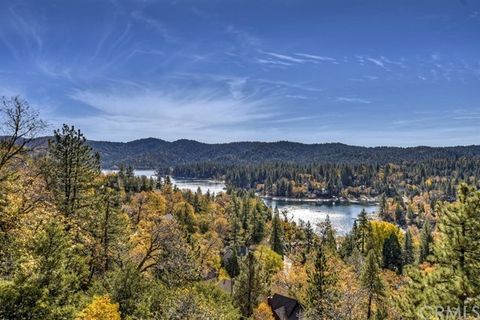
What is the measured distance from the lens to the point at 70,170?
1021 inches

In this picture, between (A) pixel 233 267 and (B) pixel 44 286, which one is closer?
(B) pixel 44 286

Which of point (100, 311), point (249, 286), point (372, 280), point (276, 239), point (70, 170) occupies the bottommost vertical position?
point (276, 239)

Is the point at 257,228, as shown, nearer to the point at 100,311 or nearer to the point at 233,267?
the point at 233,267

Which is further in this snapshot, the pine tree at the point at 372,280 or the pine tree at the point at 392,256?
the pine tree at the point at 392,256

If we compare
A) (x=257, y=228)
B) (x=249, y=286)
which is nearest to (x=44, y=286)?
(x=249, y=286)

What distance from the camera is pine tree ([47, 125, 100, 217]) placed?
25.4 meters

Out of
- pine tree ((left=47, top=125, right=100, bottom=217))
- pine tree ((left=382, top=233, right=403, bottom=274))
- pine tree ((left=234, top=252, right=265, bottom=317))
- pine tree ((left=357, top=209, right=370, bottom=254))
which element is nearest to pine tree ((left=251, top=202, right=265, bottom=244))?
pine tree ((left=357, top=209, right=370, bottom=254))

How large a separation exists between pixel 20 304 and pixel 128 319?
19.0 feet

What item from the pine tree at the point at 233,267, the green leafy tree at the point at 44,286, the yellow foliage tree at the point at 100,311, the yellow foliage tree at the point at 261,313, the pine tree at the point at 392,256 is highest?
the green leafy tree at the point at 44,286

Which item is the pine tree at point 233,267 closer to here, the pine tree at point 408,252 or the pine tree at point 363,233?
the pine tree at point 363,233

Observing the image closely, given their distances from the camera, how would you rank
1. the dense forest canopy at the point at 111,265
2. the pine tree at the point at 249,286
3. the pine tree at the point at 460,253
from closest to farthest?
the dense forest canopy at the point at 111,265, the pine tree at the point at 460,253, the pine tree at the point at 249,286

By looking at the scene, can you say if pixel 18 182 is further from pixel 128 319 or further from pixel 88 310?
pixel 128 319

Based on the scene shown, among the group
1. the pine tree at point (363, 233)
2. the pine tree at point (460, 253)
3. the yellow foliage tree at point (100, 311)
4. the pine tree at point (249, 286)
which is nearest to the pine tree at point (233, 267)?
the pine tree at point (249, 286)

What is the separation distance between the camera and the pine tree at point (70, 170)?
25.4m
